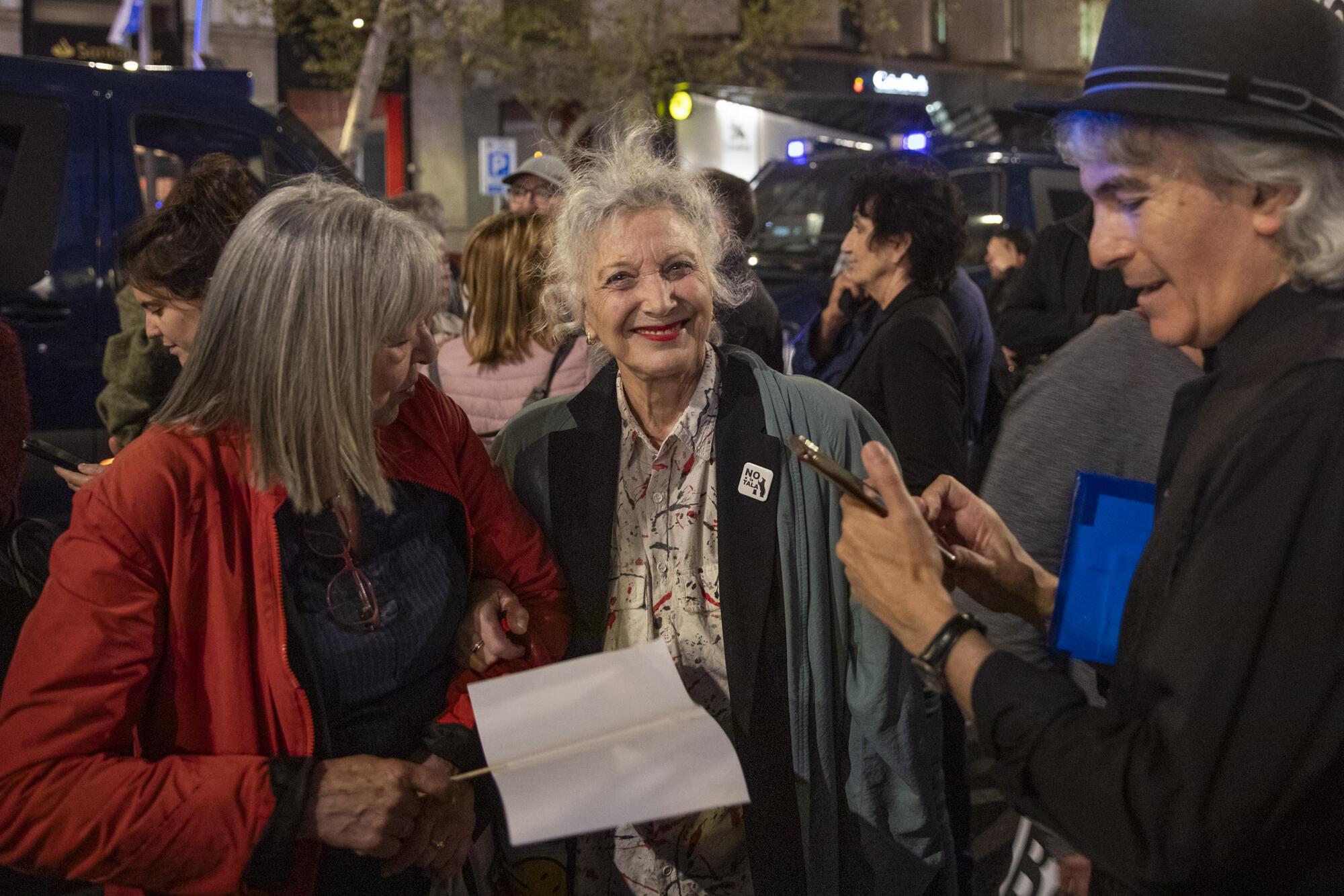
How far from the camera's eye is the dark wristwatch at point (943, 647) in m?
1.48

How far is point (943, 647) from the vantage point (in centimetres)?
149

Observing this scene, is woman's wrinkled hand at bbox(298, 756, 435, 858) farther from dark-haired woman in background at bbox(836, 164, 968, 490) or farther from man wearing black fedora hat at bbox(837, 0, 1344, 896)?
dark-haired woman in background at bbox(836, 164, 968, 490)

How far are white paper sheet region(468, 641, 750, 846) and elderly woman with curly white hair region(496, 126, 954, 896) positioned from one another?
1.96 ft

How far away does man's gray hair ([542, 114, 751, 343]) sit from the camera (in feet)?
8.69

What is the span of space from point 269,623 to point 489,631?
40 cm

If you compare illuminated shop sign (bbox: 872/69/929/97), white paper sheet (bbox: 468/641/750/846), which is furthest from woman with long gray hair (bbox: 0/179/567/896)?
illuminated shop sign (bbox: 872/69/929/97)

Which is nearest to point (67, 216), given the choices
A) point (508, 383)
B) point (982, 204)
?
point (508, 383)

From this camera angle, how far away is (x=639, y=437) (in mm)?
2533

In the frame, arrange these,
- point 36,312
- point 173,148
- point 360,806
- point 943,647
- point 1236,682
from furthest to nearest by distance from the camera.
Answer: point 173,148
point 36,312
point 360,806
point 943,647
point 1236,682

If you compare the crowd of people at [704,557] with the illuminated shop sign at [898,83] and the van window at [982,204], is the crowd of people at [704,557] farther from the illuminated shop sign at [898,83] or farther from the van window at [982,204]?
the illuminated shop sign at [898,83]

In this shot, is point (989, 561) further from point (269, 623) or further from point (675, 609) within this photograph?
point (269, 623)

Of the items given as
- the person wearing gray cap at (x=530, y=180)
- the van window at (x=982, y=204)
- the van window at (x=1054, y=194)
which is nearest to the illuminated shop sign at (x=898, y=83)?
the van window at (x=1054, y=194)

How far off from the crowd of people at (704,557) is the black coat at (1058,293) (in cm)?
229

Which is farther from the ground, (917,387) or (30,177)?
(30,177)
